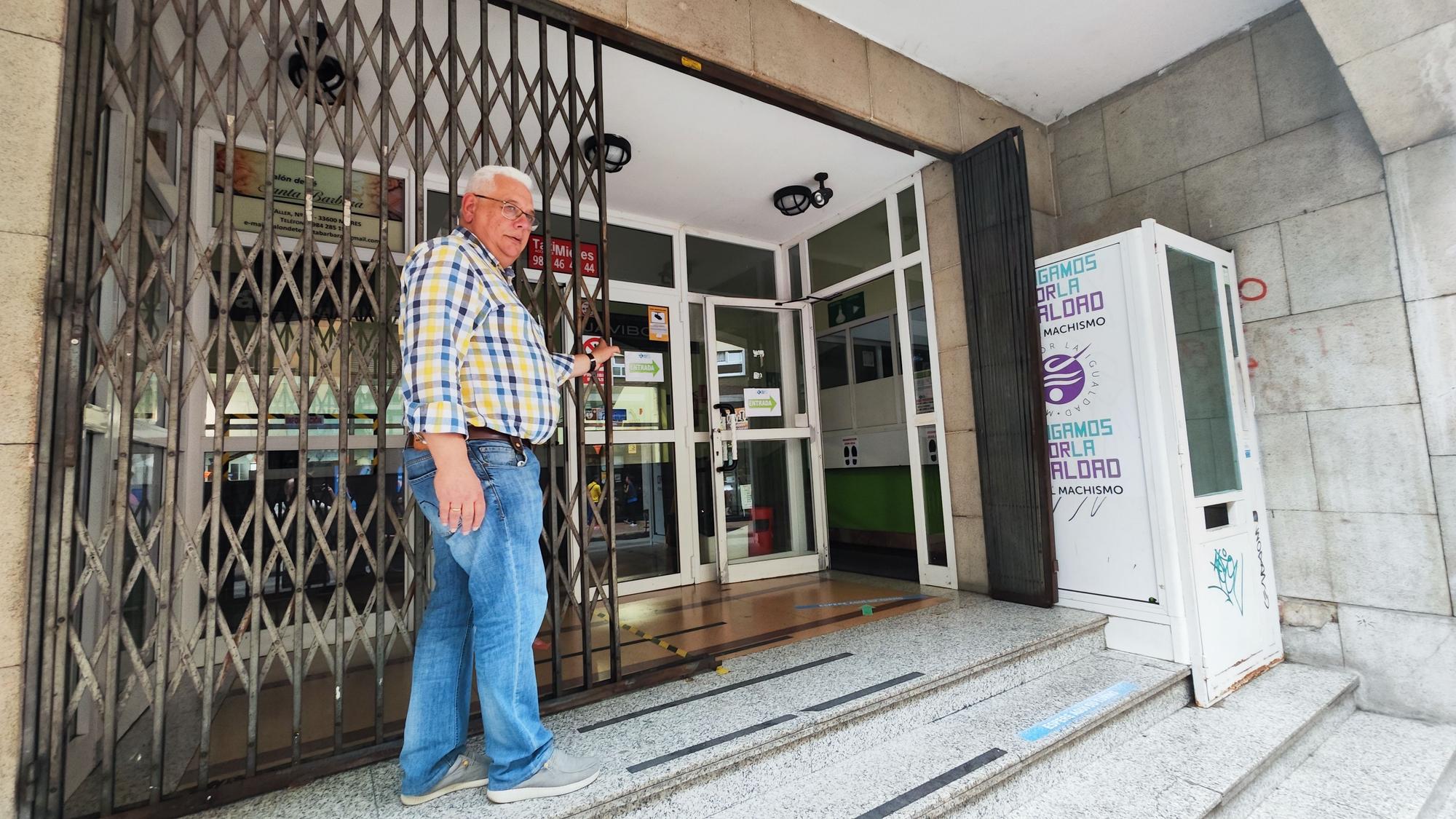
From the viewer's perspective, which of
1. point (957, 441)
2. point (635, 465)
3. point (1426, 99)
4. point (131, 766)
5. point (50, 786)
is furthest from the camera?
point (635, 465)

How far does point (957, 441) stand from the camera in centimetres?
353

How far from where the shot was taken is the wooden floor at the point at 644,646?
6.44 feet

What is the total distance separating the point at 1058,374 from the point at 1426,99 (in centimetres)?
156

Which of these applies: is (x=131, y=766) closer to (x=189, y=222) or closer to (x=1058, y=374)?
(x=189, y=222)

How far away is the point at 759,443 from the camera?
4.56m

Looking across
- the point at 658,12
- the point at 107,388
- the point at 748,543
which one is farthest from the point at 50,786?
the point at 748,543

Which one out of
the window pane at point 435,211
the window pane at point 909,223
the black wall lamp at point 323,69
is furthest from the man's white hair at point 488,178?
the window pane at point 909,223

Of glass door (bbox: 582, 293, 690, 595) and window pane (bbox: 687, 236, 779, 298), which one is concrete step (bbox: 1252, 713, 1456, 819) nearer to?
glass door (bbox: 582, 293, 690, 595)

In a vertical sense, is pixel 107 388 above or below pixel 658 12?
below

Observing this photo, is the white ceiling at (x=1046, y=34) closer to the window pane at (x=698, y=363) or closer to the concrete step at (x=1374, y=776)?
the window pane at (x=698, y=363)

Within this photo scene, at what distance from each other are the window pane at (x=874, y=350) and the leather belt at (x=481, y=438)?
342cm

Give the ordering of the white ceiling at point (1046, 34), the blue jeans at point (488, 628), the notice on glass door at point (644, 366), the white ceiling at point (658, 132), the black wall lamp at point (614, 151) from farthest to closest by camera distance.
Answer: the notice on glass door at point (644, 366)
the black wall lamp at point (614, 151)
the white ceiling at point (1046, 34)
the white ceiling at point (658, 132)
the blue jeans at point (488, 628)

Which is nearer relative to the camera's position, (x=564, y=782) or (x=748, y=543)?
(x=564, y=782)

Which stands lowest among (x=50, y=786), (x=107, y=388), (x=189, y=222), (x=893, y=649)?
(x=893, y=649)
